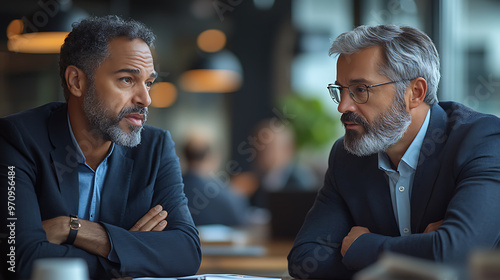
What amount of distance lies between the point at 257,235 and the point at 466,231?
261 centimetres

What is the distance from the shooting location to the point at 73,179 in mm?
2188

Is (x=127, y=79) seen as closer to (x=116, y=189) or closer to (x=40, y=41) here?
(x=116, y=189)

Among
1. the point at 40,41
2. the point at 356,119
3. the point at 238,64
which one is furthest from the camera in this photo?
the point at 238,64

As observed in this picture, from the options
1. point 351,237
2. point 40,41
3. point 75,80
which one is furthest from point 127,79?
point 40,41

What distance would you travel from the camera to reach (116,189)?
2.25 m

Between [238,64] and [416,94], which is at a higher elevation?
[416,94]

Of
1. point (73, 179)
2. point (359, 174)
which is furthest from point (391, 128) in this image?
point (73, 179)

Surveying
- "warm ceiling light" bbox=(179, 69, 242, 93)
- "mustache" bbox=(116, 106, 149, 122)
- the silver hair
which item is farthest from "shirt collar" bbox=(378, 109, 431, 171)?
"warm ceiling light" bbox=(179, 69, 242, 93)

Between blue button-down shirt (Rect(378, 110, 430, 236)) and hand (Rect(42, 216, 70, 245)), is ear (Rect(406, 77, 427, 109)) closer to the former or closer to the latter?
blue button-down shirt (Rect(378, 110, 430, 236))

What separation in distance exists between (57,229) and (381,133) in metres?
1.21

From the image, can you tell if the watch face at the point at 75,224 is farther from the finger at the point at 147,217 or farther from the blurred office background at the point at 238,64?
the blurred office background at the point at 238,64

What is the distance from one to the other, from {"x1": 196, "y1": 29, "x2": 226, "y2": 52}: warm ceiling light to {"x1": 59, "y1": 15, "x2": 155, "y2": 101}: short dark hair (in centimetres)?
724

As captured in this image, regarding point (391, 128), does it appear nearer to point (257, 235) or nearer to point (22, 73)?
point (257, 235)

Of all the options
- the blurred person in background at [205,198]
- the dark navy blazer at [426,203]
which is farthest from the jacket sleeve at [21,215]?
the blurred person in background at [205,198]
